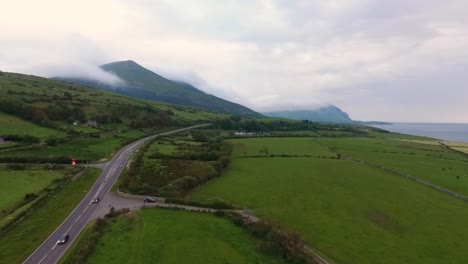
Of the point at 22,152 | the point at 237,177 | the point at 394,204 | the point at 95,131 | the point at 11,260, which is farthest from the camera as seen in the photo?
the point at 95,131

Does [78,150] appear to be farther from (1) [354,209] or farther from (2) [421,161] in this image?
(2) [421,161]

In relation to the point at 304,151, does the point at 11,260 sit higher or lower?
lower

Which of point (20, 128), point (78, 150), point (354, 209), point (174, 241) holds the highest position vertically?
point (20, 128)

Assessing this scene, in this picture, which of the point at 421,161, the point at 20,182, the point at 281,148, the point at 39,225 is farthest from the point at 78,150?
the point at 421,161

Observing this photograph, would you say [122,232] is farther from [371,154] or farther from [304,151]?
[371,154]

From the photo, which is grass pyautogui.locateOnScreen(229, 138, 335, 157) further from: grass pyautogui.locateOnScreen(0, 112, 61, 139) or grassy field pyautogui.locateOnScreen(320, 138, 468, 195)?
grass pyautogui.locateOnScreen(0, 112, 61, 139)

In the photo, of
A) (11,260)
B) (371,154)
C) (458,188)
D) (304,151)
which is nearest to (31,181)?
(11,260)
